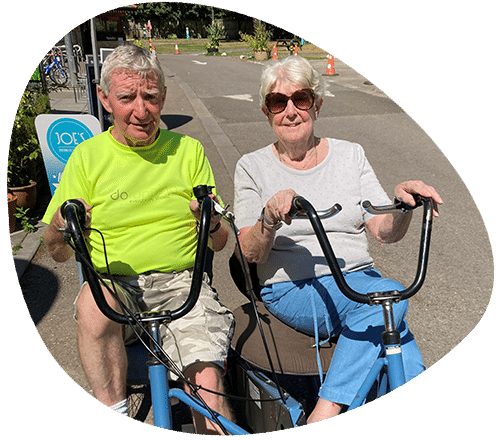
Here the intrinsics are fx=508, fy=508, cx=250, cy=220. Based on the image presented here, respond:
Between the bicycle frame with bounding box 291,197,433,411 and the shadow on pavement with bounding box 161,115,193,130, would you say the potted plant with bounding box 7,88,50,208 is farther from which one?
the bicycle frame with bounding box 291,197,433,411

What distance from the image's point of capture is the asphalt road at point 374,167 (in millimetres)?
2168

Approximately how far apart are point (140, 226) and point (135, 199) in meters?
0.12

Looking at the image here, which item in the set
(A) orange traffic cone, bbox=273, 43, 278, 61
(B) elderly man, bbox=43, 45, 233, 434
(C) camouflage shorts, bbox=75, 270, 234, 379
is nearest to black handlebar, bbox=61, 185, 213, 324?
(B) elderly man, bbox=43, 45, 233, 434

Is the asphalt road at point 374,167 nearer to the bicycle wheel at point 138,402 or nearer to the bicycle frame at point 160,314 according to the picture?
the bicycle wheel at point 138,402

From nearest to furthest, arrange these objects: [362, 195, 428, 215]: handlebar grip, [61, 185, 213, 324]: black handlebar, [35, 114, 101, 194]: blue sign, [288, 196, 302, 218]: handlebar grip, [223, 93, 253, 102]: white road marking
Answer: [61, 185, 213, 324]: black handlebar, [288, 196, 302, 218]: handlebar grip, [362, 195, 428, 215]: handlebar grip, [35, 114, 101, 194]: blue sign, [223, 93, 253, 102]: white road marking

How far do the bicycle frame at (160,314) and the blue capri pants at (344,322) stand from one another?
0.44 metres

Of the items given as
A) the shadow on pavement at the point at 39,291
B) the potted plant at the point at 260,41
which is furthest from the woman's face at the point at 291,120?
the shadow on pavement at the point at 39,291

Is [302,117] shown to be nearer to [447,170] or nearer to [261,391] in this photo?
[447,170]

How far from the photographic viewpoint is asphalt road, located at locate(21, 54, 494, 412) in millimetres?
2168

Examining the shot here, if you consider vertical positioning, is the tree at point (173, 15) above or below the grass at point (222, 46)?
above

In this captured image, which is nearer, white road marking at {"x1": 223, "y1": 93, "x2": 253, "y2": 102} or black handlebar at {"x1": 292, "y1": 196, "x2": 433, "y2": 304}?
black handlebar at {"x1": 292, "y1": 196, "x2": 433, "y2": 304}

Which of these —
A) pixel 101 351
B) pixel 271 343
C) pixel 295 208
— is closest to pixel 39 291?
pixel 101 351

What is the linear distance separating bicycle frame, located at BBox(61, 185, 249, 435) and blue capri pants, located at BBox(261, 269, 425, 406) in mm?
443

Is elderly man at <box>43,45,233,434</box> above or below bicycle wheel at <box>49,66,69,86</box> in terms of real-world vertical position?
below
